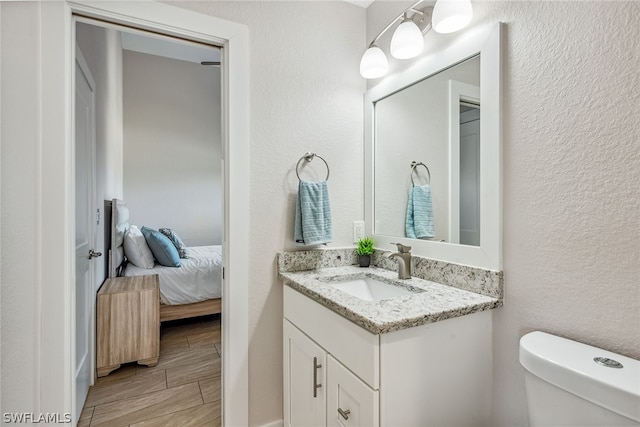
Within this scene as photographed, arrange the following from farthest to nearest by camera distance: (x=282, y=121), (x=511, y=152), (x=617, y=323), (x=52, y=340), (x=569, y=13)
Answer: (x=282, y=121), (x=52, y=340), (x=511, y=152), (x=569, y=13), (x=617, y=323)

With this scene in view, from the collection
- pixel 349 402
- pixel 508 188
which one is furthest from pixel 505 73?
pixel 349 402

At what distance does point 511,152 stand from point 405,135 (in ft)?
1.96

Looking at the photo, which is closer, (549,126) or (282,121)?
(549,126)

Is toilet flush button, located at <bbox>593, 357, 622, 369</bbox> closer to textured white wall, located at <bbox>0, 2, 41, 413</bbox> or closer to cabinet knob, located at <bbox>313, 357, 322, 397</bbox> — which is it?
cabinet knob, located at <bbox>313, 357, 322, 397</bbox>

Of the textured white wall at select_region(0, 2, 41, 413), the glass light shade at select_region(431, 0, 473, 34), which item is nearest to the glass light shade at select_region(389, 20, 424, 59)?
the glass light shade at select_region(431, 0, 473, 34)

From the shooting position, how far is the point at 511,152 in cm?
113

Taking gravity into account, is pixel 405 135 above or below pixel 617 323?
above

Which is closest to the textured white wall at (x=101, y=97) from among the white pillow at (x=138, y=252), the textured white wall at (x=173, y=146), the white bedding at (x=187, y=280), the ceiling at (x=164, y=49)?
the white pillow at (x=138, y=252)

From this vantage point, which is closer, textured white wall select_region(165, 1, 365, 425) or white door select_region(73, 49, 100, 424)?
textured white wall select_region(165, 1, 365, 425)

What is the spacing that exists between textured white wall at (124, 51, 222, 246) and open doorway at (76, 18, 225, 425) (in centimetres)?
1

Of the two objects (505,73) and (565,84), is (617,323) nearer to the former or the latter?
(565,84)

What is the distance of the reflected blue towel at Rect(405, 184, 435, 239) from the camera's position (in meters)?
1.51

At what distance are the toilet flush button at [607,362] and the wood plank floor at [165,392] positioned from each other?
1.74 metres

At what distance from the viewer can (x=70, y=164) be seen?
1.28 m
